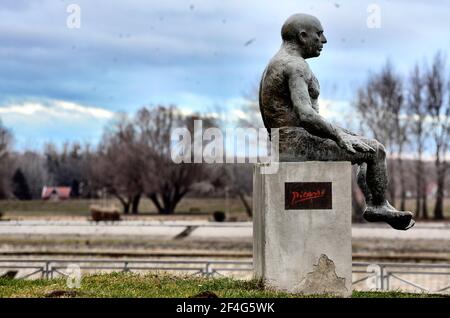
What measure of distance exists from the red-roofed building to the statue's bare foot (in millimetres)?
67339

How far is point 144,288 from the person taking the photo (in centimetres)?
953

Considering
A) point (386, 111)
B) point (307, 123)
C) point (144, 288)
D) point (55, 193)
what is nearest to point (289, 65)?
point (307, 123)

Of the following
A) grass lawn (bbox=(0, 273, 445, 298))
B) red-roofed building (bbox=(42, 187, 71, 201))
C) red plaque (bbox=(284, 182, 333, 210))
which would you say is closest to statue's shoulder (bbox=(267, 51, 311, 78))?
red plaque (bbox=(284, 182, 333, 210))

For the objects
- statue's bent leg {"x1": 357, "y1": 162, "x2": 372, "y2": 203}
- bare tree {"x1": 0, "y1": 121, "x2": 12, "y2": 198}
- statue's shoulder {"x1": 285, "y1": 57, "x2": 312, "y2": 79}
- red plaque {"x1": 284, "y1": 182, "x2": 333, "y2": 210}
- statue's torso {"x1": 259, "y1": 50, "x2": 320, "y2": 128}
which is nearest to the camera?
red plaque {"x1": 284, "y1": 182, "x2": 333, "y2": 210}

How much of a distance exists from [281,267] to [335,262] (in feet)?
2.22

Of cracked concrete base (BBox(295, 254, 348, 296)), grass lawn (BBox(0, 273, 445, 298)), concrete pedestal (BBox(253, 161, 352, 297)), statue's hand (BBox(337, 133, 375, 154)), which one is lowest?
grass lawn (BBox(0, 273, 445, 298))

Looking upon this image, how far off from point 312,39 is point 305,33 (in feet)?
0.40

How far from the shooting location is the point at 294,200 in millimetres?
9008

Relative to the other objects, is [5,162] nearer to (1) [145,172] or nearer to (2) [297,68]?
(1) [145,172]

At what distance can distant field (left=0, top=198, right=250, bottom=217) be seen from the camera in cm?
6002

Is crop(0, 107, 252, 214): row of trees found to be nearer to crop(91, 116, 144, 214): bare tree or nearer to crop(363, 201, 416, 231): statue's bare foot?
crop(91, 116, 144, 214): bare tree

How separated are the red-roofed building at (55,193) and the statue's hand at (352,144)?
67718 millimetres

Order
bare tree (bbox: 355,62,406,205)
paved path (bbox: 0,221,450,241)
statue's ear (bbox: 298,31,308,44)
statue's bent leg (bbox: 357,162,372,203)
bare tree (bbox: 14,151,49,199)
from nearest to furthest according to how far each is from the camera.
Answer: statue's ear (bbox: 298,31,308,44) → statue's bent leg (bbox: 357,162,372,203) → paved path (bbox: 0,221,450,241) → bare tree (bbox: 355,62,406,205) → bare tree (bbox: 14,151,49,199)
